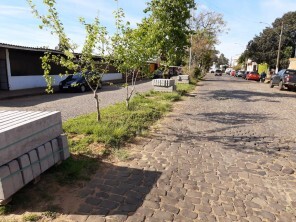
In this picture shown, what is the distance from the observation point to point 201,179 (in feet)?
16.5

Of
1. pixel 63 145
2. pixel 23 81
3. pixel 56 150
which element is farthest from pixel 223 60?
pixel 56 150

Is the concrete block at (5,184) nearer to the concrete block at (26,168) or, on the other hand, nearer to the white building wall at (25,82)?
the concrete block at (26,168)

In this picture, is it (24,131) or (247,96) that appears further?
(247,96)

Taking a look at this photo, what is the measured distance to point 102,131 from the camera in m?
7.07

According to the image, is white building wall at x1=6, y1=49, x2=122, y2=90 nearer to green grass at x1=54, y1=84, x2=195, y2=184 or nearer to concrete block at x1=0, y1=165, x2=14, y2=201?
green grass at x1=54, y1=84, x2=195, y2=184

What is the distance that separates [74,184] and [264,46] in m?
56.6

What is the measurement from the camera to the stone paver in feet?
12.9

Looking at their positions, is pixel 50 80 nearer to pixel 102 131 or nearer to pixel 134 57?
pixel 102 131

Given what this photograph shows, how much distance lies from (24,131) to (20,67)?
17.7 meters

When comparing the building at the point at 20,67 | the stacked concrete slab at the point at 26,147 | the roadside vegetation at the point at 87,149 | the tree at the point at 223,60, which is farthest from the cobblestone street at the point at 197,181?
the tree at the point at 223,60

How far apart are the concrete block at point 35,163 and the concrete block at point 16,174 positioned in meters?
0.28

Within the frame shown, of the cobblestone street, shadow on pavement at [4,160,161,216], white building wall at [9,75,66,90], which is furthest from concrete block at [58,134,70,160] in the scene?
white building wall at [9,75,66,90]

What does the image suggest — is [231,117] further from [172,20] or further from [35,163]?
[172,20]

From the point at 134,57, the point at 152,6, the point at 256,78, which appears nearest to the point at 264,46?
the point at 256,78
